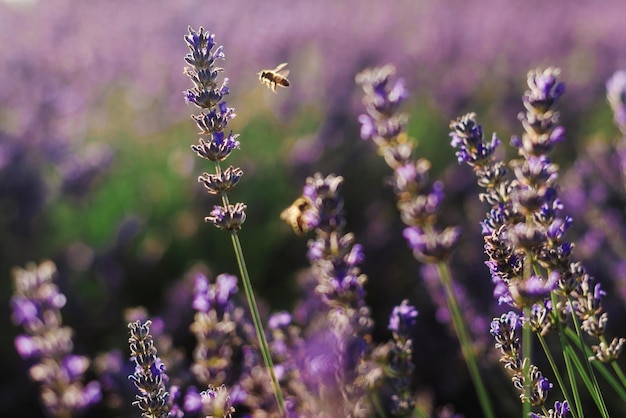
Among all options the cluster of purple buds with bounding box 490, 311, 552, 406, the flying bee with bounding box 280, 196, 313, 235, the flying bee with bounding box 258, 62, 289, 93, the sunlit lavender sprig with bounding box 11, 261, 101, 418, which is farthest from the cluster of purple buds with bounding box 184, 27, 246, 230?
the sunlit lavender sprig with bounding box 11, 261, 101, 418

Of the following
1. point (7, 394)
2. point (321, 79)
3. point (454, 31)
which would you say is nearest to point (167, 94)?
point (321, 79)

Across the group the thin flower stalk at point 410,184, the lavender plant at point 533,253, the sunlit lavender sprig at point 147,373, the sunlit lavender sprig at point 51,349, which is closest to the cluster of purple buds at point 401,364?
the thin flower stalk at point 410,184

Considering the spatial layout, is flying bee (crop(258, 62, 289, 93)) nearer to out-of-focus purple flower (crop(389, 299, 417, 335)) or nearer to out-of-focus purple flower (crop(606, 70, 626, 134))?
out-of-focus purple flower (crop(389, 299, 417, 335))

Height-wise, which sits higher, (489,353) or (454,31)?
(454,31)

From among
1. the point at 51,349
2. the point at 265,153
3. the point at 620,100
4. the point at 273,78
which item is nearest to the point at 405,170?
the point at 273,78

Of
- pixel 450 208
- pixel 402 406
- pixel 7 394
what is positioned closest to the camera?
pixel 402 406

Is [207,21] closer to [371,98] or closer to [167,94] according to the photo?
[167,94]
